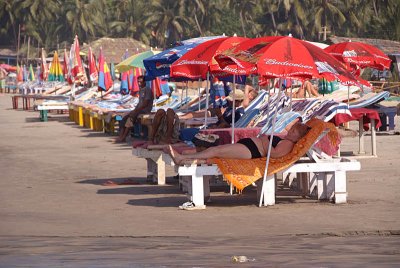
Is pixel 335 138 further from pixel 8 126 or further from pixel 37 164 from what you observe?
pixel 8 126

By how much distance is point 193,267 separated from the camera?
751cm

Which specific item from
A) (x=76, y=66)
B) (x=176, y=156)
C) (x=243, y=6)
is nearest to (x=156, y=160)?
(x=176, y=156)

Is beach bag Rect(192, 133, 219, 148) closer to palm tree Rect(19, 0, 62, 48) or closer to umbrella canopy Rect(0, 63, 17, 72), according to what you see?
umbrella canopy Rect(0, 63, 17, 72)

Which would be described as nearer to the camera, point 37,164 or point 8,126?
point 37,164

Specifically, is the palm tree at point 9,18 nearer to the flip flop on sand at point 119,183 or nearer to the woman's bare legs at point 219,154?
the flip flop on sand at point 119,183

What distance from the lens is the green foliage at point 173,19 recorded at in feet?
276

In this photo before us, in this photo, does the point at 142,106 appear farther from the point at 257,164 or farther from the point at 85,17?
the point at 85,17

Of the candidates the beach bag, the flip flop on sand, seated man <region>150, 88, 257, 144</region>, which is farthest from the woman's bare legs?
seated man <region>150, 88, 257, 144</region>

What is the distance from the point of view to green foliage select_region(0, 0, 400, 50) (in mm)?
84125

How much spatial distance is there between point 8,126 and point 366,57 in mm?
14786

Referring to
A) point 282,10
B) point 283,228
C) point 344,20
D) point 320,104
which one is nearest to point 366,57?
point 320,104

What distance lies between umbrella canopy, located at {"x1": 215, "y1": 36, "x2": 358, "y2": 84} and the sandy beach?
4.53 ft

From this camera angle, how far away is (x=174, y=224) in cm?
1051

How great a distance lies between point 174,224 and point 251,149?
167 centimetres
